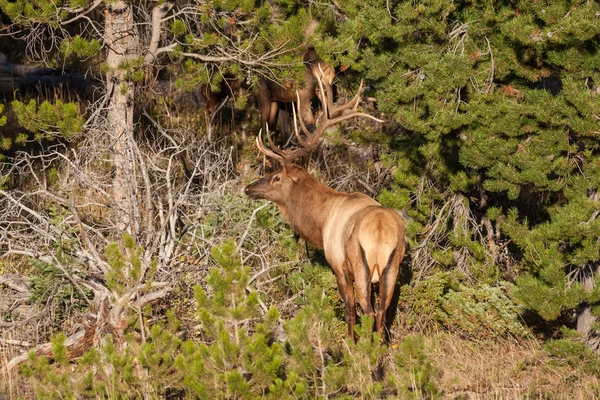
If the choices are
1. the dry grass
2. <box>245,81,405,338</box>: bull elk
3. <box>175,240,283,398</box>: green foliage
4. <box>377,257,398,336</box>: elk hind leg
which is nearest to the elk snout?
<box>245,81,405,338</box>: bull elk

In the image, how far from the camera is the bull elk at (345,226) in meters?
7.62

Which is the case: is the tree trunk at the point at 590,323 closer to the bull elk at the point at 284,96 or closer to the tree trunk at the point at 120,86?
the tree trunk at the point at 120,86

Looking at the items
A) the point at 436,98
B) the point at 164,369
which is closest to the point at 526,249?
the point at 436,98

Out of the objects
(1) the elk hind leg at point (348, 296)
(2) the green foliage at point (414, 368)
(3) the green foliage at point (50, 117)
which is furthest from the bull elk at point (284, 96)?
(2) the green foliage at point (414, 368)

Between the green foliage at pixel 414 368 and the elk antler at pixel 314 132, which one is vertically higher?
the elk antler at pixel 314 132

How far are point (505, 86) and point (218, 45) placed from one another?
3162 millimetres

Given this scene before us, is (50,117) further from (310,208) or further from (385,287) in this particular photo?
(385,287)

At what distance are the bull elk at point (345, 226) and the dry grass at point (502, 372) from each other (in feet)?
2.57

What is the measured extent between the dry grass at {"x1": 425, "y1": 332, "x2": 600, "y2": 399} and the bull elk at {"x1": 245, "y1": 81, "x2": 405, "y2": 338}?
0.78 meters

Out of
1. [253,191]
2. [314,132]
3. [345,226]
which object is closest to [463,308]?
[345,226]

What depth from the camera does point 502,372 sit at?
7707 mm

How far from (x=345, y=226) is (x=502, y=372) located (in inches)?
76.7

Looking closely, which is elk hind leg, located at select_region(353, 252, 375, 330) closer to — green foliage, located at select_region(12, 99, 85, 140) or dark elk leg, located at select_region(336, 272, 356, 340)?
dark elk leg, located at select_region(336, 272, 356, 340)

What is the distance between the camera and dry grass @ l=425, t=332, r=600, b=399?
23.4 feet
